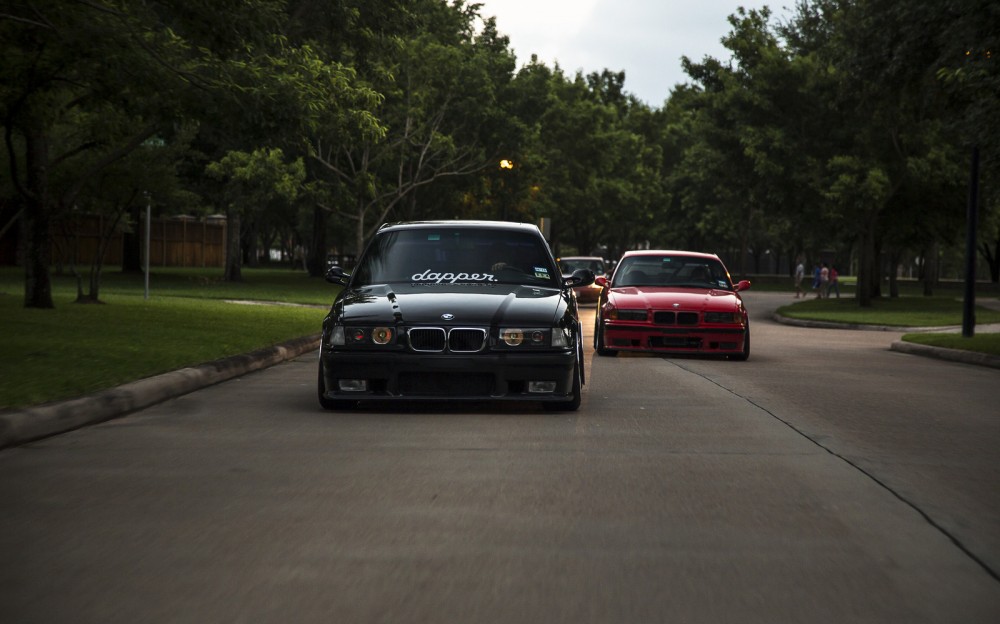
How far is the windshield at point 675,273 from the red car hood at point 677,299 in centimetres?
49

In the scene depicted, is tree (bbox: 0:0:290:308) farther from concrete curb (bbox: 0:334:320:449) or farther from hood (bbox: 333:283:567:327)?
hood (bbox: 333:283:567:327)

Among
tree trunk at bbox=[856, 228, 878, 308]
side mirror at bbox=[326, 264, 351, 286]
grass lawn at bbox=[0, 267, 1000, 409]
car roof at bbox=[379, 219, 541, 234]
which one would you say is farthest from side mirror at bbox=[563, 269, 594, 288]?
tree trunk at bbox=[856, 228, 878, 308]

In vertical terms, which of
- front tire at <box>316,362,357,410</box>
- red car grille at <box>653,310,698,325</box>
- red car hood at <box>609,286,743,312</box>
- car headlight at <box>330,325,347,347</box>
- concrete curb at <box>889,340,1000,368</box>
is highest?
red car hood at <box>609,286,743,312</box>

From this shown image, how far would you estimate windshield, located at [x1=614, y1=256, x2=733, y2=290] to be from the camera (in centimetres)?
1809

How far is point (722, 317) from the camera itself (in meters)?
16.8

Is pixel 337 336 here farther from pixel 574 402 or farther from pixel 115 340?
pixel 115 340

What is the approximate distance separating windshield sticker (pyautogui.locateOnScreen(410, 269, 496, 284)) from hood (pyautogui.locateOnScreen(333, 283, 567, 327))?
0.21 meters

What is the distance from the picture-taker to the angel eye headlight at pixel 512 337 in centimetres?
982

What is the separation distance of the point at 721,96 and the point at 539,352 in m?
35.4

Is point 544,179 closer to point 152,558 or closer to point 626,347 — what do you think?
point 626,347

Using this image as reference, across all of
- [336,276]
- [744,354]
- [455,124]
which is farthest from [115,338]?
[455,124]

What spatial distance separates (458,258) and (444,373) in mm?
1825

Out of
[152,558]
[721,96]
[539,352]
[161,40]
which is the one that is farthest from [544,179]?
[152,558]

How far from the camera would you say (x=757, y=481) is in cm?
725
